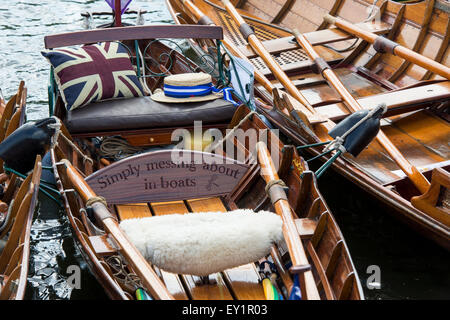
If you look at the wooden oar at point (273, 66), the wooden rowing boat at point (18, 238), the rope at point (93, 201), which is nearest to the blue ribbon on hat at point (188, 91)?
the wooden oar at point (273, 66)

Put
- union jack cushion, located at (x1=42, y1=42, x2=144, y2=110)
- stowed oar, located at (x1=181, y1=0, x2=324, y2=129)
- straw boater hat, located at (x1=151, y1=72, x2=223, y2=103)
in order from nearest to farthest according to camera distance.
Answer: union jack cushion, located at (x1=42, y1=42, x2=144, y2=110)
straw boater hat, located at (x1=151, y1=72, x2=223, y2=103)
stowed oar, located at (x1=181, y1=0, x2=324, y2=129)

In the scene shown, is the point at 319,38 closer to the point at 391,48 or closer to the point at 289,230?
the point at 391,48

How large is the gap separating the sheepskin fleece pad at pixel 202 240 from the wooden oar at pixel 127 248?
0.07 metres

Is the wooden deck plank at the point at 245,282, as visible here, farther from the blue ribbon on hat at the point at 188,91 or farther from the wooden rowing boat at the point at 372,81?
the blue ribbon on hat at the point at 188,91

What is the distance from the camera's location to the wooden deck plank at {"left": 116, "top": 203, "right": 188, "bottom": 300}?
3732mm

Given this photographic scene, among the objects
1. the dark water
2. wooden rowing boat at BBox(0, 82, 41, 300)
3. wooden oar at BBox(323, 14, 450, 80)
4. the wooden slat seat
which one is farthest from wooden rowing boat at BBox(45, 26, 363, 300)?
wooden oar at BBox(323, 14, 450, 80)

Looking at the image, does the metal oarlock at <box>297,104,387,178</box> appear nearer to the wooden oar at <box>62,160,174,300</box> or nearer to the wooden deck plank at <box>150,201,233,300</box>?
the wooden deck plank at <box>150,201,233,300</box>

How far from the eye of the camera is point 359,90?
22.0ft

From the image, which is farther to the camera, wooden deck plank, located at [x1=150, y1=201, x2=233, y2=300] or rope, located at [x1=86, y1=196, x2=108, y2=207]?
rope, located at [x1=86, y1=196, x2=108, y2=207]

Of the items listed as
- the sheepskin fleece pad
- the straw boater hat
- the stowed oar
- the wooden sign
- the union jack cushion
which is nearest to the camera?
the sheepskin fleece pad

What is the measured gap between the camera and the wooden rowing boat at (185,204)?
3.46 metres

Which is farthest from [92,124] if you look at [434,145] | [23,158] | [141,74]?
[434,145]

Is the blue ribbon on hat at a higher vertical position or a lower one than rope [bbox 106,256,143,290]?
higher
